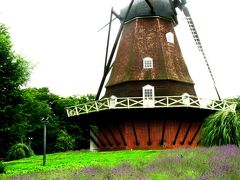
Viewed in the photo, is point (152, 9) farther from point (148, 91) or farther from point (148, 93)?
point (148, 93)

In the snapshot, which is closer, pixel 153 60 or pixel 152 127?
pixel 152 127

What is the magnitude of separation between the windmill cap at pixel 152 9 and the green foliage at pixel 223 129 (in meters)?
15.8

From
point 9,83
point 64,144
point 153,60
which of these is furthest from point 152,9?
point 64,144

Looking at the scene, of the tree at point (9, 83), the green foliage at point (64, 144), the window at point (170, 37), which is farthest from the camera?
the green foliage at point (64, 144)

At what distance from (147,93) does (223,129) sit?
12338 millimetres

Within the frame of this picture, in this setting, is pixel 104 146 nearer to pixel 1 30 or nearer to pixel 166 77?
pixel 166 77

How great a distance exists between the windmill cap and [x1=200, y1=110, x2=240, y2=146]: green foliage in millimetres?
15828

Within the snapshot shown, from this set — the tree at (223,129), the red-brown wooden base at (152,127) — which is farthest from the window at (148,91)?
the tree at (223,129)

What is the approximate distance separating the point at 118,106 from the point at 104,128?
3.00 meters

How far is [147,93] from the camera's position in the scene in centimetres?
2814

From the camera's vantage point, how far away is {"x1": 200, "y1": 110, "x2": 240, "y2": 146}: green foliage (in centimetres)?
1584

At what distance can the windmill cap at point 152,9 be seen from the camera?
101 ft

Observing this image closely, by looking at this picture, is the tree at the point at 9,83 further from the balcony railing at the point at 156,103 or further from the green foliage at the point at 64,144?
the green foliage at the point at 64,144

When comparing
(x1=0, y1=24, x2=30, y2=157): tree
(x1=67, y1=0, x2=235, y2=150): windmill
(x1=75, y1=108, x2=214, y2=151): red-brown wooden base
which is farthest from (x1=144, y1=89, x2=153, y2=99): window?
(x1=0, y1=24, x2=30, y2=157): tree
